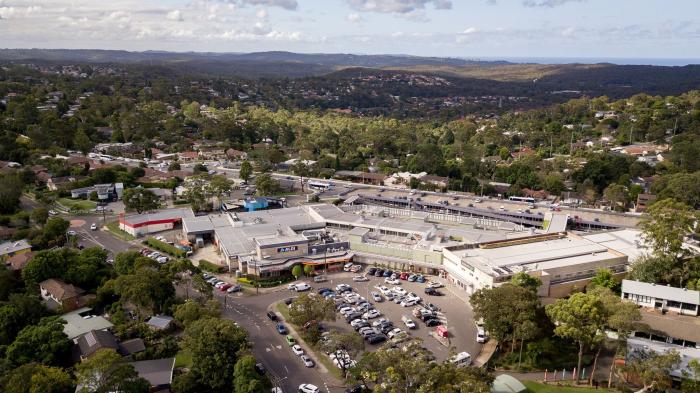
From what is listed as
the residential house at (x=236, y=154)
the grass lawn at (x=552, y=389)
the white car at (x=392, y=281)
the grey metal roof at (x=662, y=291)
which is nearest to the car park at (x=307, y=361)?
the grass lawn at (x=552, y=389)

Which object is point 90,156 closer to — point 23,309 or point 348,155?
point 348,155

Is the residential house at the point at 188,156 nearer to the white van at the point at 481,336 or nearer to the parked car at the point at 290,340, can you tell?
the parked car at the point at 290,340

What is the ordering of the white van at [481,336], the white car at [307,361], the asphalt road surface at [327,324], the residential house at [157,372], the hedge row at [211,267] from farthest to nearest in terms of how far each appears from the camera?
1. the hedge row at [211,267]
2. the white van at [481,336]
3. the white car at [307,361]
4. the asphalt road surface at [327,324]
5. the residential house at [157,372]

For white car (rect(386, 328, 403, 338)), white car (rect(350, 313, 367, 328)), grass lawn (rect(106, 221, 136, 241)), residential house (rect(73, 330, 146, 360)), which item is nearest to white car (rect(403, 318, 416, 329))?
white car (rect(386, 328, 403, 338))

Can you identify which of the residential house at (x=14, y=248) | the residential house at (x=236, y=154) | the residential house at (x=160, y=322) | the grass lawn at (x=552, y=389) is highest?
the residential house at (x=236, y=154)

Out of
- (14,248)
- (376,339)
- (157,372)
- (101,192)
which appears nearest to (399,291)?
(376,339)

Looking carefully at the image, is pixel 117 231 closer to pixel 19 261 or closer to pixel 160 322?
pixel 19 261

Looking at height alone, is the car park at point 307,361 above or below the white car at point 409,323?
below
